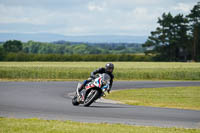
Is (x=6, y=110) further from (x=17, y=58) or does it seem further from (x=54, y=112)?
(x=17, y=58)

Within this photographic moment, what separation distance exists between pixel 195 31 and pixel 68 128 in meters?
102

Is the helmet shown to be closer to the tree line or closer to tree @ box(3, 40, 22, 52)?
the tree line

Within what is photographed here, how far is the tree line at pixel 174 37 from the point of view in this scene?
11031 centimetres

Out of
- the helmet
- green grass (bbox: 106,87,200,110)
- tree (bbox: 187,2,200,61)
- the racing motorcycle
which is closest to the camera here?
the helmet

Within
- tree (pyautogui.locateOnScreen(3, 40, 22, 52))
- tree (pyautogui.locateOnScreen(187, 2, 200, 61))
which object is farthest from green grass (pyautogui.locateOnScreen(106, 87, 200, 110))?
tree (pyautogui.locateOnScreen(3, 40, 22, 52))

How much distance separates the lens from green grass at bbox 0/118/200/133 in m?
12.2

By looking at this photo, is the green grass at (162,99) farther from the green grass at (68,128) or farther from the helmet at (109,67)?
the green grass at (68,128)

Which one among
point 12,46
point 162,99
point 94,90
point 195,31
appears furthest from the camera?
point 12,46

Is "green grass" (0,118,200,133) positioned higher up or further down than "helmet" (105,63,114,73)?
further down

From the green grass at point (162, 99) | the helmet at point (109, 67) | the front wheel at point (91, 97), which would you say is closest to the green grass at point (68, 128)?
the helmet at point (109, 67)

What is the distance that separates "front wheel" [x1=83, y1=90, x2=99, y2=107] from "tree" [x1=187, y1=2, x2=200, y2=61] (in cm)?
8511

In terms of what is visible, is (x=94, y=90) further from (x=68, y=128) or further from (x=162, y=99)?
(x=162, y=99)

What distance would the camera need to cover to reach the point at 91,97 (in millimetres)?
19047

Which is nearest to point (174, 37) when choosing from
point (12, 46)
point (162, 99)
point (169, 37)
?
point (169, 37)
